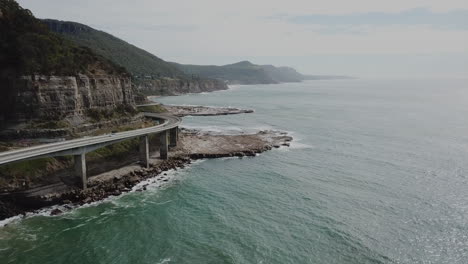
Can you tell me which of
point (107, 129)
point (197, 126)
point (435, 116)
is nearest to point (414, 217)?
point (107, 129)

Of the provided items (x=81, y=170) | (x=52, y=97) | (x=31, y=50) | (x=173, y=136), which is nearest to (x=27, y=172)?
(x=81, y=170)

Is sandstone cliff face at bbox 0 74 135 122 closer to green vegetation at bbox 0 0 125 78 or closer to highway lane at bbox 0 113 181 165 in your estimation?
green vegetation at bbox 0 0 125 78

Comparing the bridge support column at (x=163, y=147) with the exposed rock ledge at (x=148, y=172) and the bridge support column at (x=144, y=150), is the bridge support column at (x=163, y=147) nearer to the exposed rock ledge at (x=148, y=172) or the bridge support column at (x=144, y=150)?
the exposed rock ledge at (x=148, y=172)

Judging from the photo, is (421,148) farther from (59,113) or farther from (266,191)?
(59,113)

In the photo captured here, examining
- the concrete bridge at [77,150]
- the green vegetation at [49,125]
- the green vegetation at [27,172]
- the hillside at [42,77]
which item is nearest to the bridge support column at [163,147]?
the concrete bridge at [77,150]

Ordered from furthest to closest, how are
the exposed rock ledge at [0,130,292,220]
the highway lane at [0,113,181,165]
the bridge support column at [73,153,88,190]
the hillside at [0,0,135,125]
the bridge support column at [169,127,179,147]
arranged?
1. the bridge support column at [169,127,179,147]
2. the hillside at [0,0,135,125]
3. the bridge support column at [73,153,88,190]
4. the exposed rock ledge at [0,130,292,220]
5. the highway lane at [0,113,181,165]

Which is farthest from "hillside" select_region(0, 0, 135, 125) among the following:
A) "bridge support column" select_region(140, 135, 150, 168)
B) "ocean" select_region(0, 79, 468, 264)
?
"ocean" select_region(0, 79, 468, 264)

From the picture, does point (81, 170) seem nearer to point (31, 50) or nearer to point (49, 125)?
point (49, 125)
